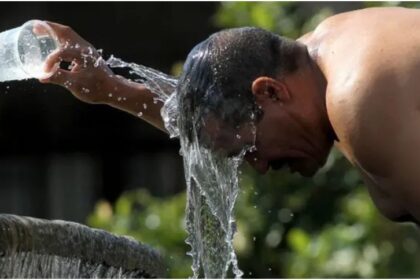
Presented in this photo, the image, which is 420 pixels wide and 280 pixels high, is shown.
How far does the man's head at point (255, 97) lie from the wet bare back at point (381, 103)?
0.31 ft

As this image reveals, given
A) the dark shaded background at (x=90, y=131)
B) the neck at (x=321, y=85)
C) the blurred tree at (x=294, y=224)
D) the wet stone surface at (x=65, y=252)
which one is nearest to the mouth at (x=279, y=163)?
the neck at (x=321, y=85)

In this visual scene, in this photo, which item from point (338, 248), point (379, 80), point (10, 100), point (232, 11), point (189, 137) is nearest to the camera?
point (379, 80)

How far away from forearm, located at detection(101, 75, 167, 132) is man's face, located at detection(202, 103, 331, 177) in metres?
0.67

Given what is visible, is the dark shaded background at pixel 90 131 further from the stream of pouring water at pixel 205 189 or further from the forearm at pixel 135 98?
the stream of pouring water at pixel 205 189

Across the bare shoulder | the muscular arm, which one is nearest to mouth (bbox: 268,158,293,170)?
the bare shoulder

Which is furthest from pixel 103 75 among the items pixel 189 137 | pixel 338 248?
pixel 338 248

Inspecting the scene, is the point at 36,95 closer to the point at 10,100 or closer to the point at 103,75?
the point at 10,100

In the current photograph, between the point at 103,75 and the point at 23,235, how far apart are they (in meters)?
0.94

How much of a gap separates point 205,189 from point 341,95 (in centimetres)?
71

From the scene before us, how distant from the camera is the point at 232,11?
27.1 ft

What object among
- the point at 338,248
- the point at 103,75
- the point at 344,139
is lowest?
the point at 338,248

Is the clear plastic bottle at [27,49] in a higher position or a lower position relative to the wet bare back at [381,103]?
higher

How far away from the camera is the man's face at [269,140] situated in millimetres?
4359

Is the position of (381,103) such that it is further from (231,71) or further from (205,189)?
(205,189)
